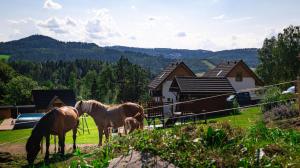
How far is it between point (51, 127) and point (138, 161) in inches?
200

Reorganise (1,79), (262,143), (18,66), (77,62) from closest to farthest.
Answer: (262,143), (1,79), (18,66), (77,62)

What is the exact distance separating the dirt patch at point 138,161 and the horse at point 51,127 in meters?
4.22

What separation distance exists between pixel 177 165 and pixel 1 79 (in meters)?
83.3

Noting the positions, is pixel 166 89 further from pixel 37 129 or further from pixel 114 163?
pixel 114 163

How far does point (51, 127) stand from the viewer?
11.1 m

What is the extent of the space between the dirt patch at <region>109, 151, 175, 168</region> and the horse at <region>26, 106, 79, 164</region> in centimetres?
422

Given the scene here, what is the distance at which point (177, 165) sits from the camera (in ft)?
21.2

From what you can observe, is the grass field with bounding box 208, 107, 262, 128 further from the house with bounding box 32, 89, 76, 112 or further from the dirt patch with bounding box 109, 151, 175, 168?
the house with bounding box 32, 89, 76, 112

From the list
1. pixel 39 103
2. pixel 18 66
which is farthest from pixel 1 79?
pixel 18 66

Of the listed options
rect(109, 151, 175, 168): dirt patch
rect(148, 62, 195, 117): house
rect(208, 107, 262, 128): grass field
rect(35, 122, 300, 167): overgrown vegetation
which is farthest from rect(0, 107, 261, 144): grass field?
rect(148, 62, 195, 117): house

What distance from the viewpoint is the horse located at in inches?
410

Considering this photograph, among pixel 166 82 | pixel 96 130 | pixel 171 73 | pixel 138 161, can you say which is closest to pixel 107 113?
pixel 138 161

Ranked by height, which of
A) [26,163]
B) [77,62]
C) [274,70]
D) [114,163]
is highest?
[77,62]

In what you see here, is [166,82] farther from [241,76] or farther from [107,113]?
[107,113]
